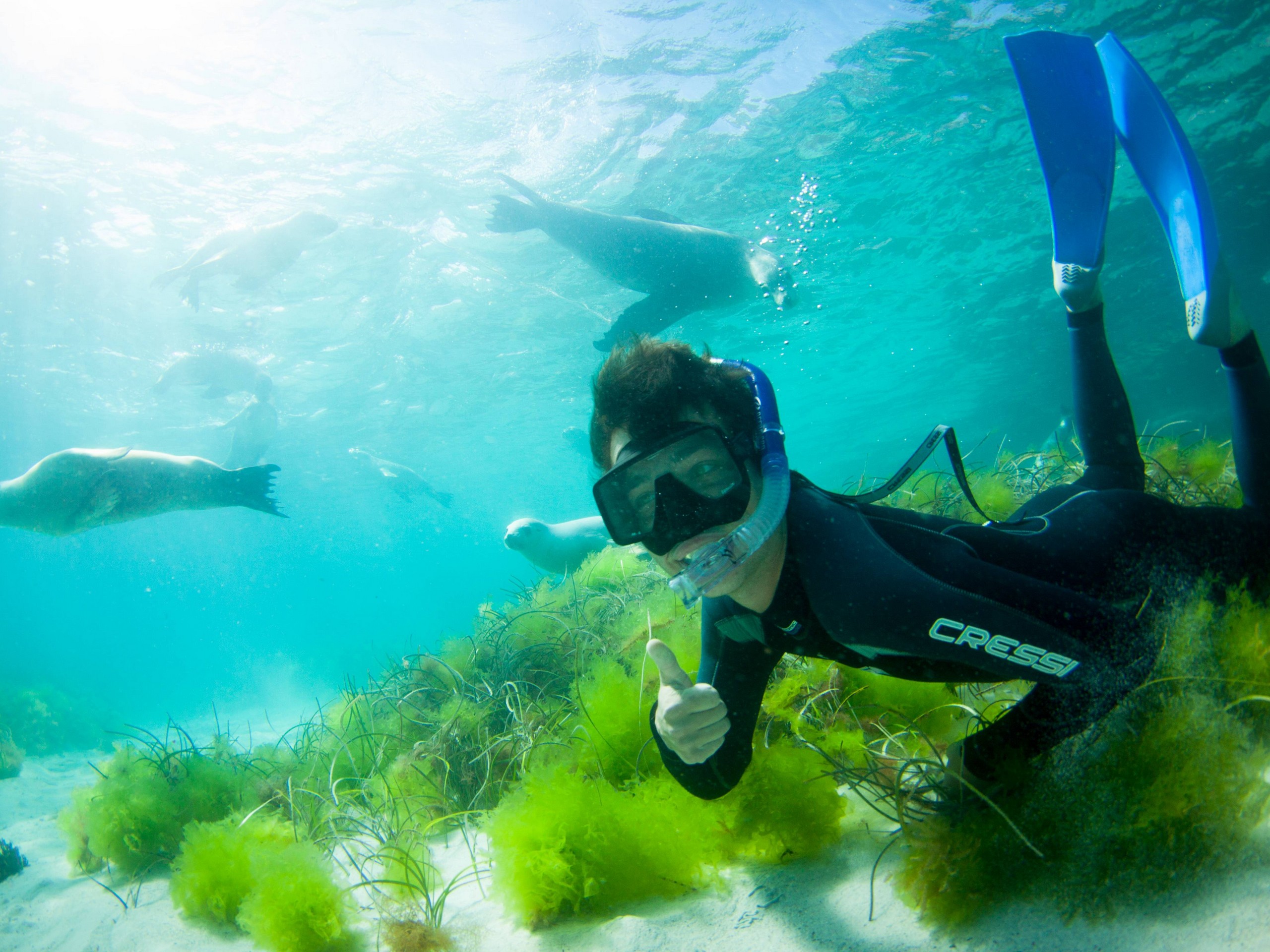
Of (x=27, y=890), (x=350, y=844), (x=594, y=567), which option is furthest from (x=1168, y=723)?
(x=27, y=890)

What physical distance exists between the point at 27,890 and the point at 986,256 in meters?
25.7

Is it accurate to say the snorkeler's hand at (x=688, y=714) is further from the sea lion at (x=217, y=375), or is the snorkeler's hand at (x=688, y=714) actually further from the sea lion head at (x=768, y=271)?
the sea lion at (x=217, y=375)

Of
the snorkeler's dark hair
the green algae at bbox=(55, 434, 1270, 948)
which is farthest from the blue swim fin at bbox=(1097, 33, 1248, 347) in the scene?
the snorkeler's dark hair

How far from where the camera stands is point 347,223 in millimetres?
13430

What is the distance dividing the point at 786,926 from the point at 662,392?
1.85 m

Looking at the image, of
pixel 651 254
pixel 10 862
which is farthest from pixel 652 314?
pixel 10 862

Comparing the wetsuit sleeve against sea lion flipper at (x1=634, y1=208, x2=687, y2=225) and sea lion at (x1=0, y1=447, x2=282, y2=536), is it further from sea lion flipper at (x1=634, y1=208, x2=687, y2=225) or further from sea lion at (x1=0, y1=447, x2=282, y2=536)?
sea lion flipper at (x1=634, y1=208, x2=687, y2=225)

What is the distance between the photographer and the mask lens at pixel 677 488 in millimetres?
1887

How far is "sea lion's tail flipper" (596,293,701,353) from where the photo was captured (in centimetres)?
1222

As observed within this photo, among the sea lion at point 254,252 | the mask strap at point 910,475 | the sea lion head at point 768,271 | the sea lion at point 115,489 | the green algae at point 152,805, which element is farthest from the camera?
the sea lion head at point 768,271

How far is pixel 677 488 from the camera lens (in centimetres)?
189

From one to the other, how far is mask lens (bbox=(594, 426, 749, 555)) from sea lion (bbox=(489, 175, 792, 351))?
30.6 ft

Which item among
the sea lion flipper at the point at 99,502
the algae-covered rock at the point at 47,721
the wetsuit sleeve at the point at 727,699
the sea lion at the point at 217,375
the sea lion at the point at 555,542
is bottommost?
the algae-covered rock at the point at 47,721

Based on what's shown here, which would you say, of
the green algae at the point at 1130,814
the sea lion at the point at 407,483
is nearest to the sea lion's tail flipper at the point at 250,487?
the green algae at the point at 1130,814
